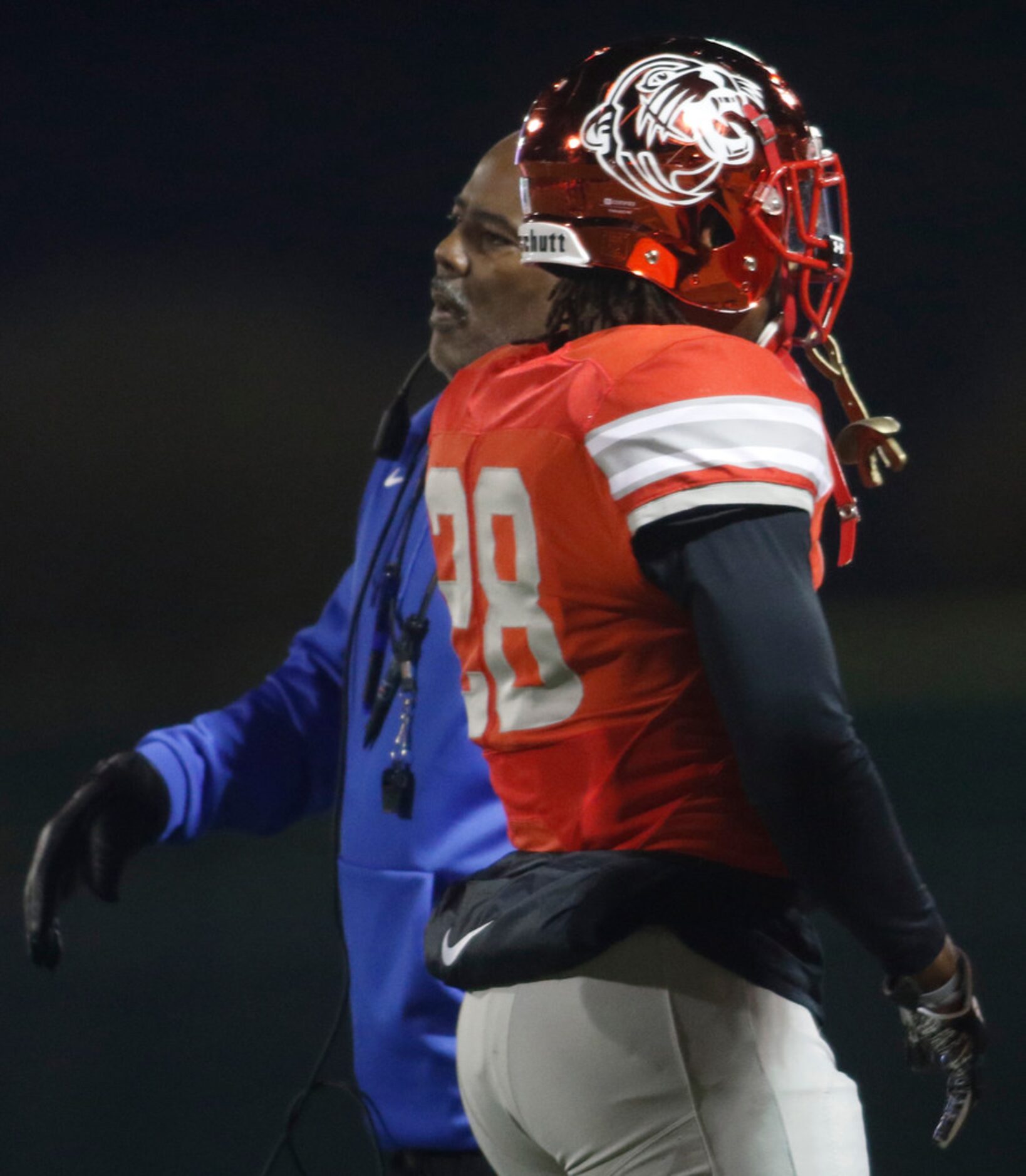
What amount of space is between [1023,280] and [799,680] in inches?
106

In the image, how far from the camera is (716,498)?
2.69 feet

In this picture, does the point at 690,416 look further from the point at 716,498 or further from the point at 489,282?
the point at 489,282

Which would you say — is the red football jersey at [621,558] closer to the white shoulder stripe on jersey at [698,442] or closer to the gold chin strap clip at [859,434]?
the white shoulder stripe on jersey at [698,442]

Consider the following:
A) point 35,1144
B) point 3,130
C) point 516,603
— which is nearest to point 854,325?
point 3,130

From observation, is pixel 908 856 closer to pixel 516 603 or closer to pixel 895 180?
pixel 516 603

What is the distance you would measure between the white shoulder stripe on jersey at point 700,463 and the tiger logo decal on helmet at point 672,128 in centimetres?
22

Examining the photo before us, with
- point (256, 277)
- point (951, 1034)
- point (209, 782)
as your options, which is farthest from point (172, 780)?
point (256, 277)

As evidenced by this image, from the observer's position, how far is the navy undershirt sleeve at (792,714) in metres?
0.79

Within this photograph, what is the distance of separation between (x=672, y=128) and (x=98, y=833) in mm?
788

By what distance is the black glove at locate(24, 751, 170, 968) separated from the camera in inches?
54.2

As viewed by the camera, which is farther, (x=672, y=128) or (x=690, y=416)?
(x=672, y=128)

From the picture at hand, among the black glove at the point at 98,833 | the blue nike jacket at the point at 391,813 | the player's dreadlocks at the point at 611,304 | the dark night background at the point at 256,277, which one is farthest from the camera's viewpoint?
the dark night background at the point at 256,277

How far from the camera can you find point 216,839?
302 cm

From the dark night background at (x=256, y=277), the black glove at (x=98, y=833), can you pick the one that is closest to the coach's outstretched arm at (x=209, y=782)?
the black glove at (x=98, y=833)
